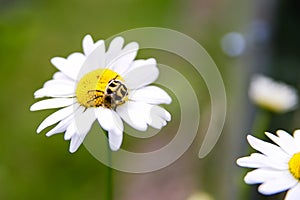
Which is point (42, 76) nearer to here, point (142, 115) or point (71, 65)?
point (71, 65)

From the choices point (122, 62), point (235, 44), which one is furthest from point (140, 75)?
point (235, 44)

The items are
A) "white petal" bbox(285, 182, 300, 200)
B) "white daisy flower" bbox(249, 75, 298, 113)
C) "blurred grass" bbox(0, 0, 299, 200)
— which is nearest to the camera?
"white petal" bbox(285, 182, 300, 200)

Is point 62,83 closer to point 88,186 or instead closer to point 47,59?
point 88,186

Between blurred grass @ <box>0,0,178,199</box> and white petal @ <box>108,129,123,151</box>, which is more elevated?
blurred grass @ <box>0,0,178,199</box>

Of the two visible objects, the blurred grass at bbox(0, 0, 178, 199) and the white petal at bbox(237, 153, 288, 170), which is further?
the blurred grass at bbox(0, 0, 178, 199)

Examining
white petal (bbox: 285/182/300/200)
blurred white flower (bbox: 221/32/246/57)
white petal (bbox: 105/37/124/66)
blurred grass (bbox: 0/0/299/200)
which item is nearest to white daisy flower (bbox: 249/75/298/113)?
blurred grass (bbox: 0/0/299/200)

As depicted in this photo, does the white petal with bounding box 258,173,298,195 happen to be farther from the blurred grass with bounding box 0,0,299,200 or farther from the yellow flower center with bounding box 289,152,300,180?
the blurred grass with bounding box 0,0,299,200

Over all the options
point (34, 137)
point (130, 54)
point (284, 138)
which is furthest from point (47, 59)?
point (284, 138)
